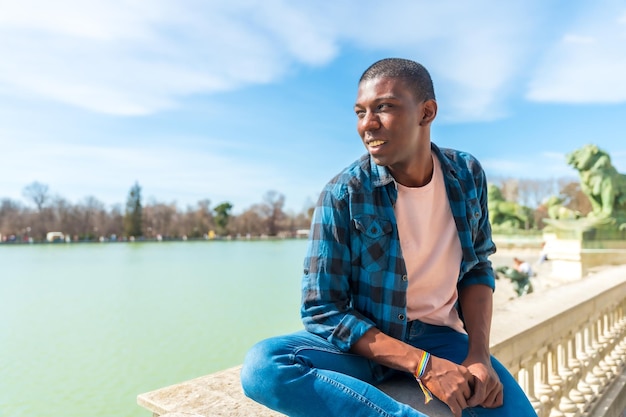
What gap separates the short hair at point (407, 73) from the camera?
1334 mm

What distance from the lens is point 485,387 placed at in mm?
1226

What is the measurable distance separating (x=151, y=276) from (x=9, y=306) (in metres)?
6.79

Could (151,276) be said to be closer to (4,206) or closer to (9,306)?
(9,306)

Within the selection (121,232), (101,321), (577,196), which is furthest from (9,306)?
(121,232)

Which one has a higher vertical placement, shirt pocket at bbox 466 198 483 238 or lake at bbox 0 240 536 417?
shirt pocket at bbox 466 198 483 238

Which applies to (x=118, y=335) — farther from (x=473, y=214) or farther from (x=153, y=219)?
(x=153, y=219)

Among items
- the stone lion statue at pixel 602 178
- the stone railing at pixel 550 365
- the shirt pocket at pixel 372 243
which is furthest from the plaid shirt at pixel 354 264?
the stone lion statue at pixel 602 178

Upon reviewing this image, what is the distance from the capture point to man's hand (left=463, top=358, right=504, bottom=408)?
122cm

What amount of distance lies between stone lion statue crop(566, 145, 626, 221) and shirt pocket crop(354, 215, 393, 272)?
55.0 feet

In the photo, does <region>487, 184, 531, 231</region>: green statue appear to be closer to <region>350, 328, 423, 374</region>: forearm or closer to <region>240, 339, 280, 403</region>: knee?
<region>350, 328, 423, 374</region>: forearm

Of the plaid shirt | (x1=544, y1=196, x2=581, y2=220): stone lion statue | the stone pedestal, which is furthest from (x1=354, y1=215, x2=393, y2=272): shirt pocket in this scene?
(x1=544, y1=196, x2=581, y2=220): stone lion statue

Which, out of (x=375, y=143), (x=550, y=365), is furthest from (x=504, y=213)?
(x=375, y=143)

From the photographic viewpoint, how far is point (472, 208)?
4.82 ft

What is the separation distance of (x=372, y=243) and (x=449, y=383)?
0.39 metres
